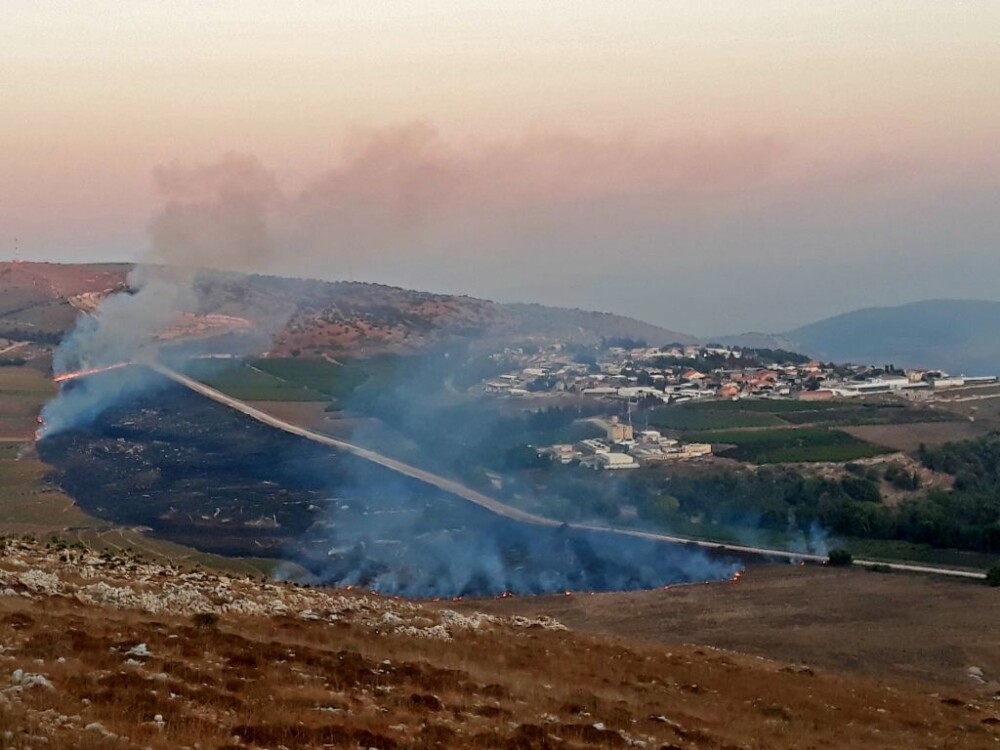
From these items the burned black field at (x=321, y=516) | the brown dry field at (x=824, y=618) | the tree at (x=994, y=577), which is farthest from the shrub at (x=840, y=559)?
the tree at (x=994, y=577)

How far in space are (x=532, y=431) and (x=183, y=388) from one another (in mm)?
46209

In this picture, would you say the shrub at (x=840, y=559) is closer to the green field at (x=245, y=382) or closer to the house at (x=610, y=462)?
the house at (x=610, y=462)

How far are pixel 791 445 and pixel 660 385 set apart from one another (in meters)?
48.7

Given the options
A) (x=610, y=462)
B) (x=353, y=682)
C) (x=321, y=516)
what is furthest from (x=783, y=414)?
(x=353, y=682)

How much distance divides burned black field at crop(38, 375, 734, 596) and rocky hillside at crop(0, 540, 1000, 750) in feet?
97.1

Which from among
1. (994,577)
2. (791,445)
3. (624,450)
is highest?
(791,445)

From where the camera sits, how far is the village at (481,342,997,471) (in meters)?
101

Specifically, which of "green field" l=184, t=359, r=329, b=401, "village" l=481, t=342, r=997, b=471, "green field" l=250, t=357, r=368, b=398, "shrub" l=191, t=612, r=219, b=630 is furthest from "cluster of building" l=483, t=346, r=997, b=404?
"shrub" l=191, t=612, r=219, b=630

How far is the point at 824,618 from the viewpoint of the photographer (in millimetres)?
49406

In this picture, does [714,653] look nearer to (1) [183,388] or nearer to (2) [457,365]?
(1) [183,388]

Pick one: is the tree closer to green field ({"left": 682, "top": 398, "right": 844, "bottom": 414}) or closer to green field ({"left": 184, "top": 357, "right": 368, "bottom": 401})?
green field ({"left": 682, "top": 398, "right": 844, "bottom": 414})

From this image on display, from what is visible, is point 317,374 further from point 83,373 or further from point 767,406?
point 767,406

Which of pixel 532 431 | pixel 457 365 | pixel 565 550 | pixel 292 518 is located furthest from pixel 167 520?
pixel 457 365

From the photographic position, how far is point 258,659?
65.2ft
